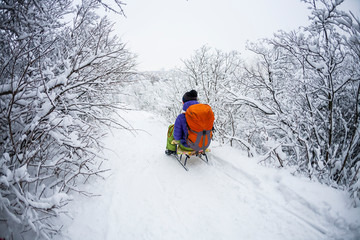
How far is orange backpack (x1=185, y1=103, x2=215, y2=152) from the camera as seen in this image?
2908 mm

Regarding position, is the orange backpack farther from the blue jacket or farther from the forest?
the forest

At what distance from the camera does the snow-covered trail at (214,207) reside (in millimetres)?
1901

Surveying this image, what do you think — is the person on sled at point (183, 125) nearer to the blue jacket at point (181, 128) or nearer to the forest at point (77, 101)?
the blue jacket at point (181, 128)

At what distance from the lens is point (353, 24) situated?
7.42 feet

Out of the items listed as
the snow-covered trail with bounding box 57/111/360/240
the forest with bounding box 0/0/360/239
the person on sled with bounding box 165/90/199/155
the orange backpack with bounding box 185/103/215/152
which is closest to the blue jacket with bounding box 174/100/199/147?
the person on sled with bounding box 165/90/199/155

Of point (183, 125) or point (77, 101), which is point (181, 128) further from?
point (77, 101)

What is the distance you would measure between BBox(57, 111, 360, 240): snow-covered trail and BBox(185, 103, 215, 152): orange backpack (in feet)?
2.17

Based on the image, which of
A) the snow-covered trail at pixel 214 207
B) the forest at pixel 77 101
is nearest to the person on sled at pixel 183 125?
the snow-covered trail at pixel 214 207

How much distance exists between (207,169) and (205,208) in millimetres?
1012

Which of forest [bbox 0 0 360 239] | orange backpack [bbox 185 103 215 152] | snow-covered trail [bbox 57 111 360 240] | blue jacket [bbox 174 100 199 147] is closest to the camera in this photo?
forest [bbox 0 0 360 239]

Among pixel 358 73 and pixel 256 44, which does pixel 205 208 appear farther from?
pixel 256 44

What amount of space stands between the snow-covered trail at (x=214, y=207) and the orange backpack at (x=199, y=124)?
26.0 inches

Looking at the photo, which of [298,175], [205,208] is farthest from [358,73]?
[205,208]

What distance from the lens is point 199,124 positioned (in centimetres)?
296
